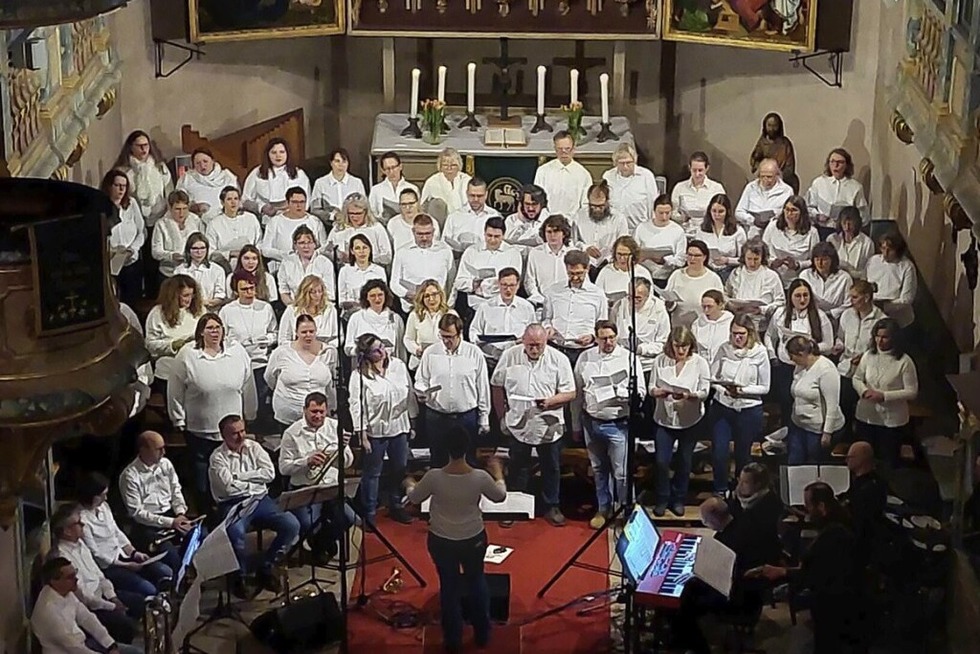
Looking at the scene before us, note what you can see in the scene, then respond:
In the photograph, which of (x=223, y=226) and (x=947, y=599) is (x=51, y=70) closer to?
(x=223, y=226)

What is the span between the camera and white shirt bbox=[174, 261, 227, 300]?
14000 millimetres

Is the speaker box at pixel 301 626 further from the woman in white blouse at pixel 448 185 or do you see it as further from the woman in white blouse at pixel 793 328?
the woman in white blouse at pixel 448 185

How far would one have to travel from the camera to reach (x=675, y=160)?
61.1 ft

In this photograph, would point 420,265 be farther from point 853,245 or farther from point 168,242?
point 853,245

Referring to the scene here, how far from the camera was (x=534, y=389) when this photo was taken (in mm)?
13008

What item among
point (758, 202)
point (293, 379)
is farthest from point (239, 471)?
point (758, 202)

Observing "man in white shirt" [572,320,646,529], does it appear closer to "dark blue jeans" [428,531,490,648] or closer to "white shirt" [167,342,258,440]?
"dark blue jeans" [428,531,490,648]

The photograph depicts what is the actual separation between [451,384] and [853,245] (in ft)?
11.5

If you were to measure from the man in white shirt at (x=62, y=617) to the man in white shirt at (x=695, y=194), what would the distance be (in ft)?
20.9

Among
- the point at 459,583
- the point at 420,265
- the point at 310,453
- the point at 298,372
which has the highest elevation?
the point at 420,265

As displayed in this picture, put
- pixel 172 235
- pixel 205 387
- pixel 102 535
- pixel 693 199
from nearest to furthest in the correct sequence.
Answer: pixel 102 535 < pixel 205 387 < pixel 172 235 < pixel 693 199

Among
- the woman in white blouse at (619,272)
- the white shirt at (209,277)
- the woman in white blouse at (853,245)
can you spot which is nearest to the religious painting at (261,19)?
the white shirt at (209,277)

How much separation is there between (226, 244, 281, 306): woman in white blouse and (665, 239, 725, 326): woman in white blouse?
2903 millimetres

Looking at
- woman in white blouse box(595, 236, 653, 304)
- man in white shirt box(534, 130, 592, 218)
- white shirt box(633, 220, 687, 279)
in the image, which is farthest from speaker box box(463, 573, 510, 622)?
man in white shirt box(534, 130, 592, 218)
